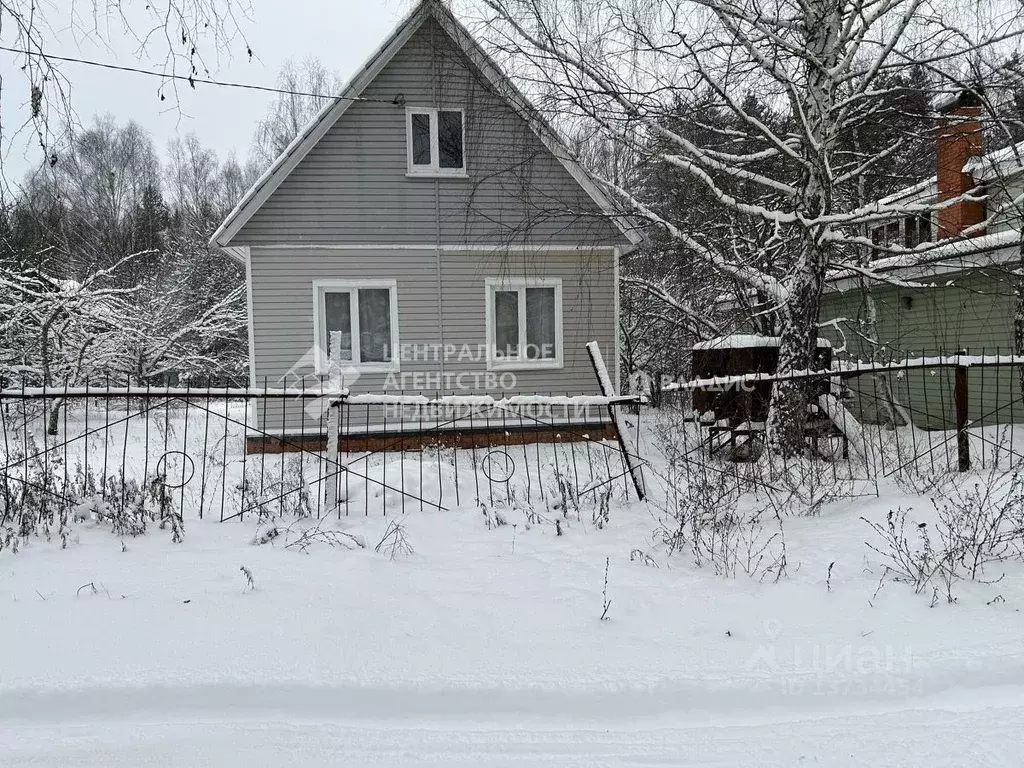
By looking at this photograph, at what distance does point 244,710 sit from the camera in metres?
2.68

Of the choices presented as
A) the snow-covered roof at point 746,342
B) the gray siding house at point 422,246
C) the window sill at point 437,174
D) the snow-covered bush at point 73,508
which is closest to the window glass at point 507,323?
the gray siding house at point 422,246

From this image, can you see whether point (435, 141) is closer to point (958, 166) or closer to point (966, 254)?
point (966, 254)

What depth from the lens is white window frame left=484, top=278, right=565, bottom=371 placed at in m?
10.7

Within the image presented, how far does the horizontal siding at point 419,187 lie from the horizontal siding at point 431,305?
1.14ft

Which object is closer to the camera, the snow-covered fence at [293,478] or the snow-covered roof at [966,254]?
the snow-covered fence at [293,478]

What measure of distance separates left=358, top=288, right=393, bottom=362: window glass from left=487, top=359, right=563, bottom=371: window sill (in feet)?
5.80

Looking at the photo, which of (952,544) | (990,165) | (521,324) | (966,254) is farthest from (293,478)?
(990,165)

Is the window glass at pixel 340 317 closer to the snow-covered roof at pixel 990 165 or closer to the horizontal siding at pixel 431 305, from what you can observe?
the horizontal siding at pixel 431 305

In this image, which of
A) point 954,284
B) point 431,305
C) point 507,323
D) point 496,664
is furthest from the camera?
point 507,323

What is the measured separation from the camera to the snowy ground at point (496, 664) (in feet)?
7.90

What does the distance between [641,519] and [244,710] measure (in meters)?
3.33

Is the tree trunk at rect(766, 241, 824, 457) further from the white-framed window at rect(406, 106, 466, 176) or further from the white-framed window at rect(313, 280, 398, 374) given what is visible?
the white-framed window at rect(313, 280, 398, 374)

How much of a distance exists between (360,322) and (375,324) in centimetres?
25

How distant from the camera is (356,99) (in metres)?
10.1
